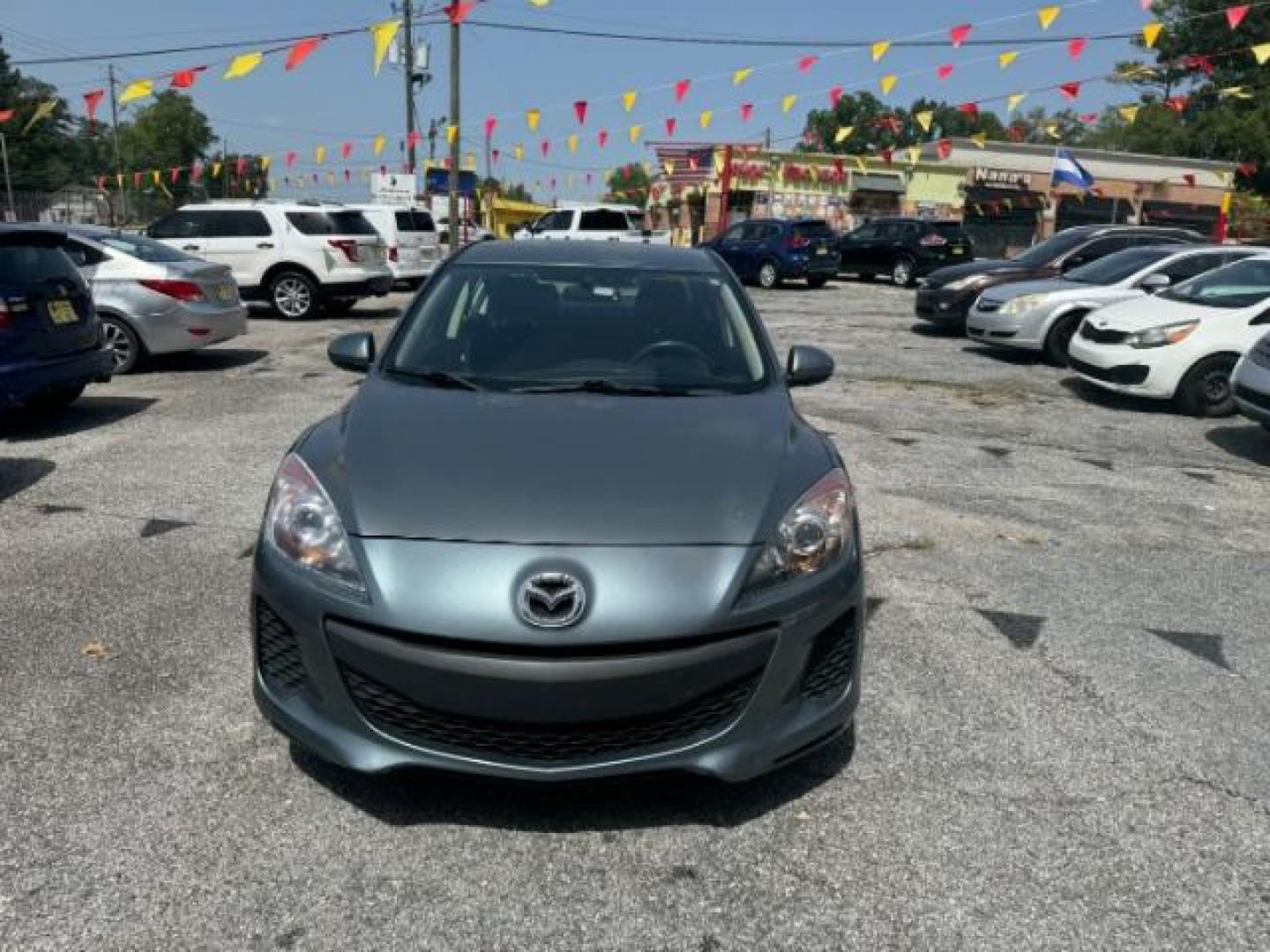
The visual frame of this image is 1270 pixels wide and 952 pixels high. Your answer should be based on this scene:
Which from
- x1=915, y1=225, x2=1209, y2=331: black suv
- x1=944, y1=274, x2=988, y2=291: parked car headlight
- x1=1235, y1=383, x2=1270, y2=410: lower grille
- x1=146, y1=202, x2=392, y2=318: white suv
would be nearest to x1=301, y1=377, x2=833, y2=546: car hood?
x1=1235, y1=383, x2=1270, y2=410: lower grille

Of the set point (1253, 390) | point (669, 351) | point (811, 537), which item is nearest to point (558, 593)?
point (811, 537)

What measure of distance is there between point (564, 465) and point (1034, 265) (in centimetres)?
1272

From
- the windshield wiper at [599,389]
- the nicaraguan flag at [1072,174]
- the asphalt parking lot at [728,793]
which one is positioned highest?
the nicaraguan flag at [1072,174]

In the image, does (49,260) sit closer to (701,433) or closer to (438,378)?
(438,378)

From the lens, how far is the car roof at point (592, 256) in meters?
4.34

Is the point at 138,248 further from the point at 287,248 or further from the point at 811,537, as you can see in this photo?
the point at 811,537

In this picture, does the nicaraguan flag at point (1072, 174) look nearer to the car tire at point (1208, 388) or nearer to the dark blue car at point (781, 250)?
the dark blue car at point (781, 250)

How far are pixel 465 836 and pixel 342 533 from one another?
0.88 metres

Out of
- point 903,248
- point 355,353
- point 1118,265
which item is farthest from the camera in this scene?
point 903,248

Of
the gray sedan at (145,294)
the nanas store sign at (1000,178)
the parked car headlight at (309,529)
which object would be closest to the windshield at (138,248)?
the gray sedan at (145,294)

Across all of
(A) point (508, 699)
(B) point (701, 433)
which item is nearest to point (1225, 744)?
(B) point (701, 433)

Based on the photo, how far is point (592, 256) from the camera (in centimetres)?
445

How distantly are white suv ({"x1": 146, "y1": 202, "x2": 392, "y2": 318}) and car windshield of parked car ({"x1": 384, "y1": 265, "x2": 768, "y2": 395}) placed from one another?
11242 millimetres

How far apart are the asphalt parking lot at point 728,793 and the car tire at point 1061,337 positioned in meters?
6.40
